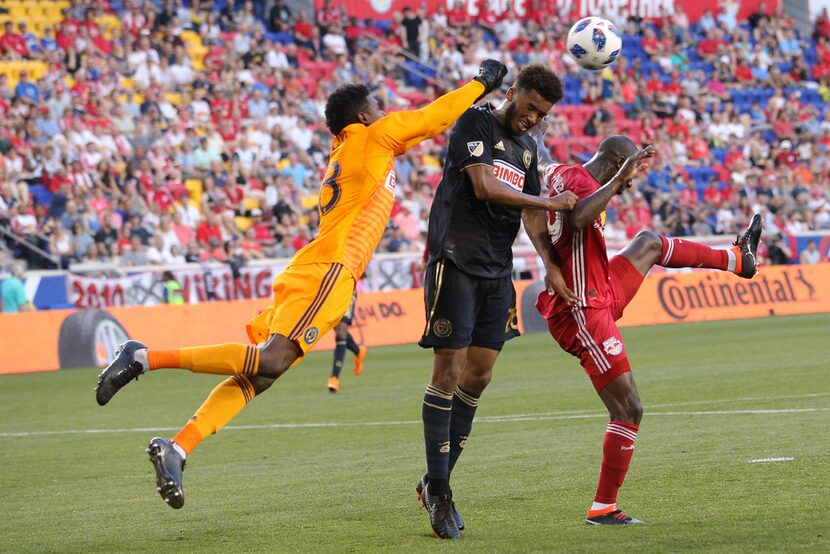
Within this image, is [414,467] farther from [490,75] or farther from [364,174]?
[490,75]

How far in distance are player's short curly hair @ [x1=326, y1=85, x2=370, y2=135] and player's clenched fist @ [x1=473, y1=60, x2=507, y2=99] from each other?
24.9 inches

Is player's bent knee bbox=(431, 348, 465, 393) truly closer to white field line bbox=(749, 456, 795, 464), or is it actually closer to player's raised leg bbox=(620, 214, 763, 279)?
player's raised leg bbox=(620, 214, 763, 279)

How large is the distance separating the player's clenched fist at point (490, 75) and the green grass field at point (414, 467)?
2.30m

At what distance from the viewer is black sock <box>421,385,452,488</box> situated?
7.03 metres

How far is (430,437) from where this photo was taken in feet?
23.2

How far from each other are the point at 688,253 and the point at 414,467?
2.43 metres

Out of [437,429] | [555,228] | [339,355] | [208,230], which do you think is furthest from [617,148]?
[208,230]

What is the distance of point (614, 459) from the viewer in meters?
6.91

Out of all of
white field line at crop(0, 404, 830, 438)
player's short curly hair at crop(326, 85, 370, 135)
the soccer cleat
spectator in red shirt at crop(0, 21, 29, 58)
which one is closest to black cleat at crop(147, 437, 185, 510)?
player's short curly hair at crop(326, 85, 370, 135)

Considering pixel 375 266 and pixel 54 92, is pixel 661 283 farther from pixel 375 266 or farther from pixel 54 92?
pixel 54 92

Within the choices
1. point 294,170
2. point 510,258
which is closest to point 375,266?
point 294,170

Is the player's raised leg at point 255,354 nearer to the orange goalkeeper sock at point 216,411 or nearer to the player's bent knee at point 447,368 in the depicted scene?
the orange goalkeeper sock at point 216,411

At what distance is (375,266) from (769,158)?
581 inches

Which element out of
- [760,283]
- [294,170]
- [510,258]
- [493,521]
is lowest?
[760,283]
